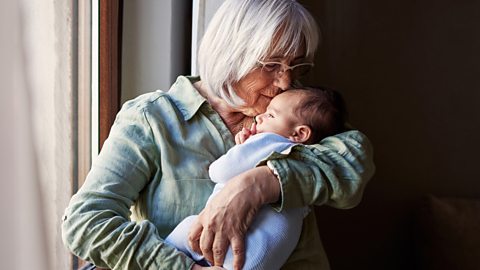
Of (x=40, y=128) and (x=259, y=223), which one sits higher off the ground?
(x=40, y=128)

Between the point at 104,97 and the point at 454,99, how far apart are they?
3.90 feet

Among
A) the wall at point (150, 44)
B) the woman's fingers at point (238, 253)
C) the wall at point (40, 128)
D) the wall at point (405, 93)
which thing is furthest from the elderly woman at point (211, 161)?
the wall at point (405, 93)


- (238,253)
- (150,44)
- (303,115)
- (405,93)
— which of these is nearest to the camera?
Answer: (238,253)

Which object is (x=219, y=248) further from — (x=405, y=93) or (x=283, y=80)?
(x=405, y=93)

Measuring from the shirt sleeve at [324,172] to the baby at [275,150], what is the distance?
28 mm

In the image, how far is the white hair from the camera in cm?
129

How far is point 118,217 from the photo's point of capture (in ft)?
3.79

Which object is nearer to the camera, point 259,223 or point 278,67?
point 259,223

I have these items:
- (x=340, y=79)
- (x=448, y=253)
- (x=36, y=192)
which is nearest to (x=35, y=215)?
(x=36, y=192)

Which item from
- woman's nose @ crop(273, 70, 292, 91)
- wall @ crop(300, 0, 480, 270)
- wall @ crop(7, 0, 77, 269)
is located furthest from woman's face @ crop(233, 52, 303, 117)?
wall @ crop(300, 0, 480, 270)

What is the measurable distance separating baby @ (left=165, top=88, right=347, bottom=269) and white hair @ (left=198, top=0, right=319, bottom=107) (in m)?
0.11

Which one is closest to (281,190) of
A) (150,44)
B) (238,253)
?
(238,253)

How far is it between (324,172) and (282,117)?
0.16m

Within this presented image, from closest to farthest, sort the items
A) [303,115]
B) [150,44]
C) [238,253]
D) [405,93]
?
[238,253] → [303,115] → [150,44] → [405,93]
